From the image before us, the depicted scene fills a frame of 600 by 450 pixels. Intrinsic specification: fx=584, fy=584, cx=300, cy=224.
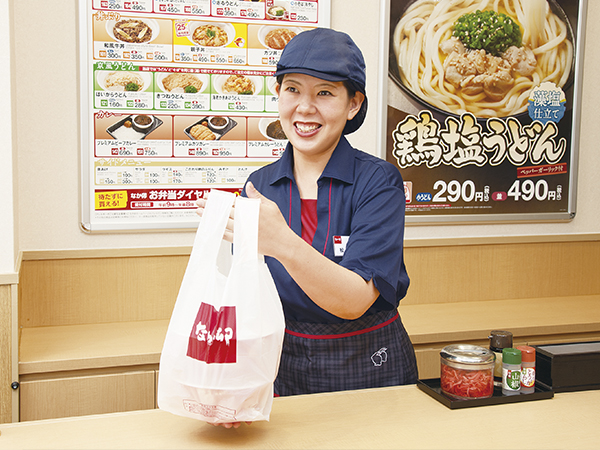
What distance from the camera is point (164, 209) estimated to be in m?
2.47

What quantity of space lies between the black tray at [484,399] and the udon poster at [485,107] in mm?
1484

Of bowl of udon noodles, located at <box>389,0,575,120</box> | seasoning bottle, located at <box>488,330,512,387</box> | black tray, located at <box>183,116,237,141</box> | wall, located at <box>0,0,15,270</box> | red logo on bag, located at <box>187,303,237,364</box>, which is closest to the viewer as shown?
red logo on bag, located at <box>187,303,237,364</box>

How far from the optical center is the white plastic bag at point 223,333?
962 mm

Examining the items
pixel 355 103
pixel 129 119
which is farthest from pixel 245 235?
pixel 129 119

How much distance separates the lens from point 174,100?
2438 millimetres

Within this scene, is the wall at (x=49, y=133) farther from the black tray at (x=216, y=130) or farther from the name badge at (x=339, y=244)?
the name badge at (x=339, y=244)

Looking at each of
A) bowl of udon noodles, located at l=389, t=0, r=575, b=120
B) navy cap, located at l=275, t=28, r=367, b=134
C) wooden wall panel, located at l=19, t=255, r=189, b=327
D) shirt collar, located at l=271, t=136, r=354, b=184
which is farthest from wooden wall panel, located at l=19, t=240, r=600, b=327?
navy cap, located at l=275, t=28, r=367, b=134

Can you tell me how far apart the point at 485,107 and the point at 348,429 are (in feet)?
6.87

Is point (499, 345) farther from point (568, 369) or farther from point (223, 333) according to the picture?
point (223, 333)

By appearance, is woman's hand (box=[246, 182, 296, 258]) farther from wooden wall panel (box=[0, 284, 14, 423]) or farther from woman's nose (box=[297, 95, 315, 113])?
wooden wall panel (box=[0, 284, 14, 423])

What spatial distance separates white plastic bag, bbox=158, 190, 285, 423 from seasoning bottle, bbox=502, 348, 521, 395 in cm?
59

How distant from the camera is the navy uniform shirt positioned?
4.18 ft

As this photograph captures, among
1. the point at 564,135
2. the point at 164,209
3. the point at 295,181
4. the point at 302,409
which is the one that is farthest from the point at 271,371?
the point at 564,135

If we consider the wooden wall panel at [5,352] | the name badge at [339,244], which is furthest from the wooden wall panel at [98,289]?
the name badge at [339,244]
